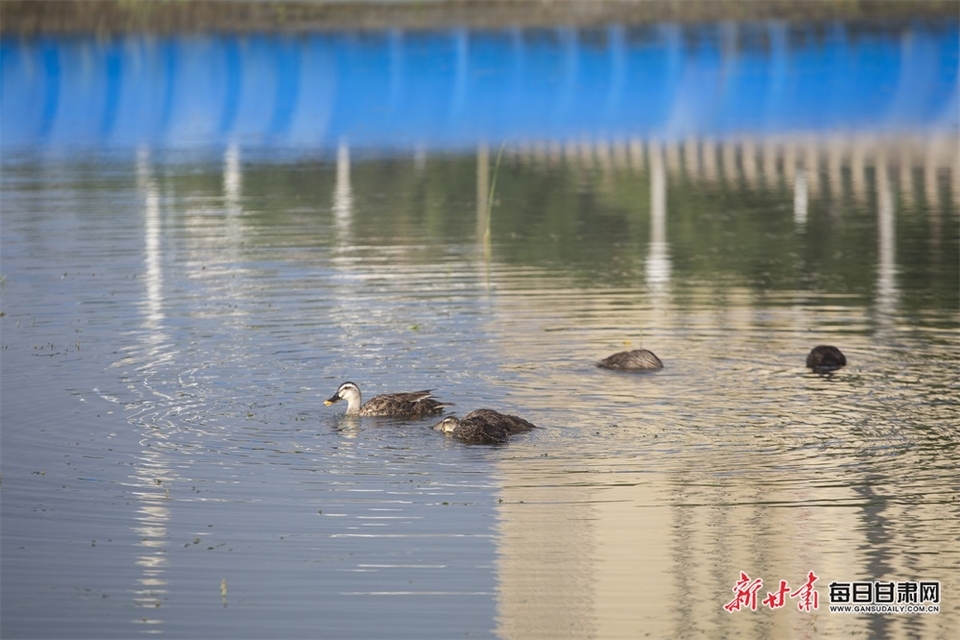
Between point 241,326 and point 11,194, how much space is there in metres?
17.7

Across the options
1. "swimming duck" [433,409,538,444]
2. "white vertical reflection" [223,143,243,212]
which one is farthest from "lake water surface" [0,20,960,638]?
"white vertical reflection" [223,143,243,212]

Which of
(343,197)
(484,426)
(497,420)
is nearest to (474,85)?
(343,197)

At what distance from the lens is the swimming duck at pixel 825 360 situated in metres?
17.6

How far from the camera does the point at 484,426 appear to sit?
581 inches

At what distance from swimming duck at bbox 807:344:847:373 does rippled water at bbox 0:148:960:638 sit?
0.13 m

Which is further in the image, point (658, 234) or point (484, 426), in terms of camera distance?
point (658, 234)

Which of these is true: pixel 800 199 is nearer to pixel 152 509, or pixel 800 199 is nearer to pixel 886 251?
pixel 886 251

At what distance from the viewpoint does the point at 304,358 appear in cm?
1875

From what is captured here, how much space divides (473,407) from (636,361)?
2.14m

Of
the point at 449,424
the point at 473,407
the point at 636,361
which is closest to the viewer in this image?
the point at 449,424

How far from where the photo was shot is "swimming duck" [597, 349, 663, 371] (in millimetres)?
17562

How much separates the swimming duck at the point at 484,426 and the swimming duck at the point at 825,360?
13.0 ft

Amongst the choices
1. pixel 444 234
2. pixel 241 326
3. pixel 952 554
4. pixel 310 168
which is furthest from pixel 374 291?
pixel 310 168

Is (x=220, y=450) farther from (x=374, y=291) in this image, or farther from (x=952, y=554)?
(x=374, y=291)
